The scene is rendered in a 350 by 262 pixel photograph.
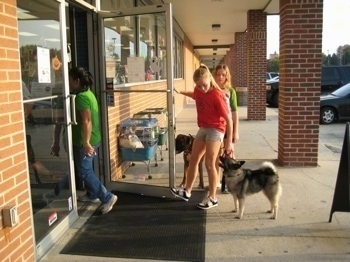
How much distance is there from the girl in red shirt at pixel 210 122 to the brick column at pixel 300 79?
2.22 meters

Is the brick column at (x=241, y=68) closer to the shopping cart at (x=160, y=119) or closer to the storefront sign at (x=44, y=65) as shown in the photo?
the shopping cart at (x=160, y=119)

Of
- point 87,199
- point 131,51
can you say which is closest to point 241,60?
point 131,51

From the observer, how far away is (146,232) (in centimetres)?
417

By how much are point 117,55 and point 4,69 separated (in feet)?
9.83

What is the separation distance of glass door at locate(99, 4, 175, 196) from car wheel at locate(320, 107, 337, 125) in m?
A: 7.52

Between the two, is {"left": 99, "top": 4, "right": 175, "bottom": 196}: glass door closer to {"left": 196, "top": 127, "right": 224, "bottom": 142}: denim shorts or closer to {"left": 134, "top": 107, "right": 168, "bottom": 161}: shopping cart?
{"left": 134, "top": 107, "right": 168, "bottom": 161}: shopping cart

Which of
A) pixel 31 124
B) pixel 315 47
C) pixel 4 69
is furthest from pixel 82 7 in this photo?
pixel 315 47

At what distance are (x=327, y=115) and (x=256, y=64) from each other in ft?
9.20

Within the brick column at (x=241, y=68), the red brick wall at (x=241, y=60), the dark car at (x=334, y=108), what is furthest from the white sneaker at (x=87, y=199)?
the red brick wall at (x=241, y=60)

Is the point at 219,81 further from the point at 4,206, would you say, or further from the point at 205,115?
the point at 4,206

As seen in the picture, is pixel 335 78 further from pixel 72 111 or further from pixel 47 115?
pixel 47 115

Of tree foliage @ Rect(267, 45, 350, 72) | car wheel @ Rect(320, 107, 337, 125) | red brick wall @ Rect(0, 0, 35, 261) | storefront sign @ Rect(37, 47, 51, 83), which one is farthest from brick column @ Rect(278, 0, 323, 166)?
tree foliage @ Rect(267, 45, 350, 72)

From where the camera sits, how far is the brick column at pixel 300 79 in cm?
632

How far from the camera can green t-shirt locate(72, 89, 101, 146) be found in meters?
4.36
